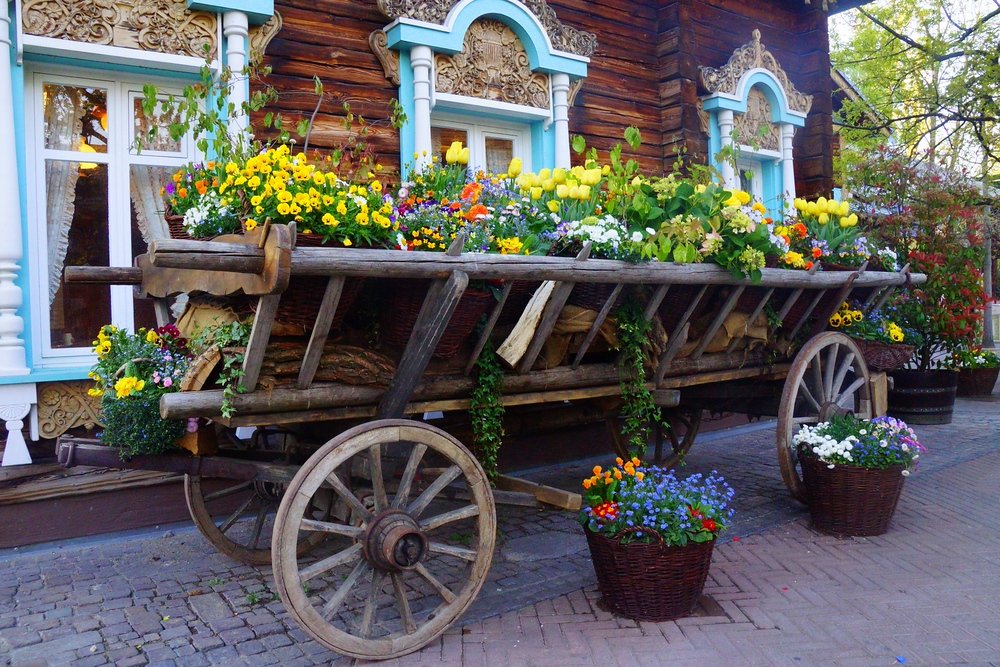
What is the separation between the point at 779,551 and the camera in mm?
4297

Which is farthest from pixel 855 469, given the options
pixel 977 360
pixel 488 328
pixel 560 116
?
pixel 977 360

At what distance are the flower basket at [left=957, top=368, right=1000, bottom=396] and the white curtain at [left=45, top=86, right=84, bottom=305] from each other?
10.2 metres

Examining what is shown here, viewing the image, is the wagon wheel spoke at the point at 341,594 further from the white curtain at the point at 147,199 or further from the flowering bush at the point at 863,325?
the flowering bush at the point at 863,325

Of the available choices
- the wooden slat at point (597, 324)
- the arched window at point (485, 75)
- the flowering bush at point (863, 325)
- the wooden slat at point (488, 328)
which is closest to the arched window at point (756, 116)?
the arched window at point (485, 75)

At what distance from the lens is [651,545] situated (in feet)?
10.8

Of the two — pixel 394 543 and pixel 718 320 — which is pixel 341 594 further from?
pixel 718 320

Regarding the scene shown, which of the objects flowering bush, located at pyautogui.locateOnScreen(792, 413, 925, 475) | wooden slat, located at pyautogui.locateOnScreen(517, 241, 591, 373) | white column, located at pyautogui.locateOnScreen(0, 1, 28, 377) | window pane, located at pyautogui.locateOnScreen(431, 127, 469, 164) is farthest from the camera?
window pane, located at pyautogui.locateOnScreen(431, 127, 469, 164)

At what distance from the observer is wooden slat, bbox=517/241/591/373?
3.26m

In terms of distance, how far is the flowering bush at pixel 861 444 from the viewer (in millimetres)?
4375

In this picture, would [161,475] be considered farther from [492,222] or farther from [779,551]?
[779,551]

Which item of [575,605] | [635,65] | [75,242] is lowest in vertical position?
[575,605]

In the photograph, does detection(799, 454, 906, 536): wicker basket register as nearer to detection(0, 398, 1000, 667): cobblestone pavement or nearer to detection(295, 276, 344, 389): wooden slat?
detection(0, 398, 1000, 667): cobblestone pavement

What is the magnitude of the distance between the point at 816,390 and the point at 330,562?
3379 millimetres

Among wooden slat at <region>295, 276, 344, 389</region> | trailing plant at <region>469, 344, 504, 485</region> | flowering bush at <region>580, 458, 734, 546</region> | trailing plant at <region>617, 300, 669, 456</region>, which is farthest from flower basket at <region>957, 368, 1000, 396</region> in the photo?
wooden slat at <region>295, 276, 344, 389</region>
